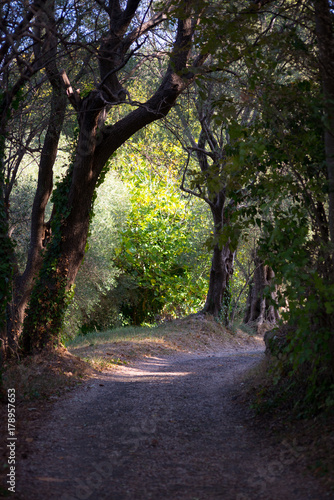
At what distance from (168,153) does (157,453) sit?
16.3 metres

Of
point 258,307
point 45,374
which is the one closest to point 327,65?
point 45,374

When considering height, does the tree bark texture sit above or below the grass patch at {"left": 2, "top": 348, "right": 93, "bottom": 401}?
above

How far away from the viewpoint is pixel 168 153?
19812mm

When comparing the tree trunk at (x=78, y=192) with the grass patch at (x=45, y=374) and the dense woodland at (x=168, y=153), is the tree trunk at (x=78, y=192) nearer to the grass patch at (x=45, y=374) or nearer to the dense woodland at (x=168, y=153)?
the dense woodland at (x=168, y=153)

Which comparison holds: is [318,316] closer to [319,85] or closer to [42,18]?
[319,85]

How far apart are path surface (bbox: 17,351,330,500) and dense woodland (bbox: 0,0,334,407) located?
1006 millimetres

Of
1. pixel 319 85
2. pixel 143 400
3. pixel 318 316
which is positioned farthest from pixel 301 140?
pixel 143 400

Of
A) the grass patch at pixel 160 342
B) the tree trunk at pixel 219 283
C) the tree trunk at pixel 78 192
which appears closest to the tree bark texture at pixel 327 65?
the tree trunk at pixel 78 192

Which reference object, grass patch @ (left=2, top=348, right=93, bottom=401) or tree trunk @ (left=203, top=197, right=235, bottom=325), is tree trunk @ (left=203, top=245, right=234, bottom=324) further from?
A: grass patch @ (left=2, top=348, right=93, bottom=401)

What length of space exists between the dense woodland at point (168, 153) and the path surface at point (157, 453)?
101 centimetres

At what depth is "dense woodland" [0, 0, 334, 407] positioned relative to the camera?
505 cm

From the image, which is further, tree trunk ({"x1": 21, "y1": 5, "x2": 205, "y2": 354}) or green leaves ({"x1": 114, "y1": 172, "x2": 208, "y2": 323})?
green leaves ({"x1": 114, "y1": 172, "x2": 208, "y2": 323})

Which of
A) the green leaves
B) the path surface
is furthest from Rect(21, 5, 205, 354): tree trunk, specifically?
the green leaves

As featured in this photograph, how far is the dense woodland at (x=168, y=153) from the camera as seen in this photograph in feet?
16.6
